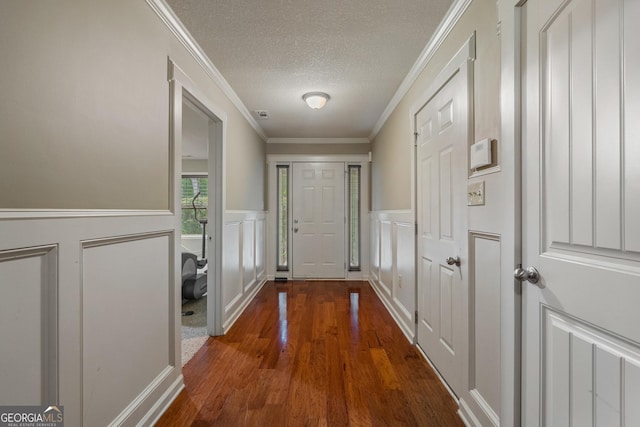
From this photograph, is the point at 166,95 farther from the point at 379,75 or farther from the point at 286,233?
the point at 286,233

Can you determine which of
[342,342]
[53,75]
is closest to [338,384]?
[342,342]

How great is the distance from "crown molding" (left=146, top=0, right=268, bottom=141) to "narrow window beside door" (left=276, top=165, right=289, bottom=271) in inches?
66.4

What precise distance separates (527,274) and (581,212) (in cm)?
30

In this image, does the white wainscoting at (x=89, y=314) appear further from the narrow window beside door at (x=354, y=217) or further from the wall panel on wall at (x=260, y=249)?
the narrow window beside door at (x=354, y=217)

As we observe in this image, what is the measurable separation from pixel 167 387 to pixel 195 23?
2.25 m

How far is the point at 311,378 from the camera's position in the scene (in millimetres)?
1943

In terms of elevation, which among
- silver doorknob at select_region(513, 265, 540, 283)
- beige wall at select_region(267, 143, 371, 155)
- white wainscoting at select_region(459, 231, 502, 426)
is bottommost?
white wainscoting at select_region(459, 231, 502, 426)

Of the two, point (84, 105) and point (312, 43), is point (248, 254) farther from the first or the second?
point (84, 105)

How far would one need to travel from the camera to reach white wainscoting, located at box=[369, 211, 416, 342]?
257 centimetres

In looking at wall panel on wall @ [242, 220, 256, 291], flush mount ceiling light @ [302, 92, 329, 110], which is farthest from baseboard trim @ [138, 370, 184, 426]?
flush mount ceiling light @ [302, 92, 329, 110]

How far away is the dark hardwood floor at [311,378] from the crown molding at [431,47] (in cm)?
226

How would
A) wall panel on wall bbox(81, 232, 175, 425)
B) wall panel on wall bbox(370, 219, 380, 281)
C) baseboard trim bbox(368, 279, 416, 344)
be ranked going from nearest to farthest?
wall panel on wall bbox(81, 232, 175, 425) < baseboard trim bbox(368, 279, 416, 344) < wall panel on wall bbox(370, 219, 380, 281)

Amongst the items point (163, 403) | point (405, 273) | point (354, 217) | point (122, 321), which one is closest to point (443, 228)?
point (405, 273)

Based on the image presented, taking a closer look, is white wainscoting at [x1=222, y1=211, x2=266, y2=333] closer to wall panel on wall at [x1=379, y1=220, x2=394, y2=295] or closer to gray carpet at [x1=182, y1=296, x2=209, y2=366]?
gray carpet at [x1=182, y1=296, x2=209, y2=366]
